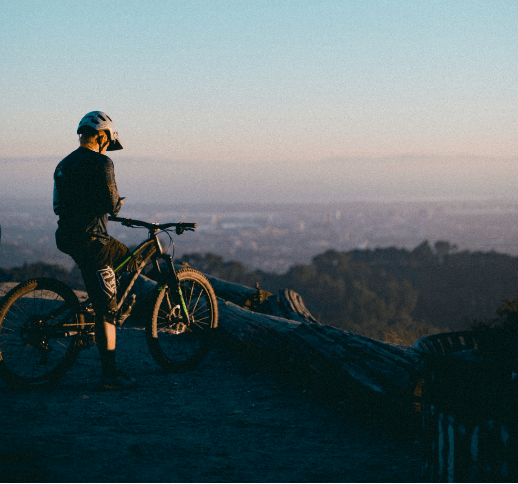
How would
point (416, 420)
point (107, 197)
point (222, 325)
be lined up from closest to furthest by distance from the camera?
point (416, 420)
point (107, 197)
point (222, 325)

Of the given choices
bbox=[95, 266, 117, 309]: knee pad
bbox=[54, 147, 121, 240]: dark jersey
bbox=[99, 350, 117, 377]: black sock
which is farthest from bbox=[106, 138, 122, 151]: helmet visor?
bbox=[99, 350, 117, 377]: black sock

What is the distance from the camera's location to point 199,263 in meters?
43.7

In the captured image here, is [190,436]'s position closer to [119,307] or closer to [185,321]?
[119,307]

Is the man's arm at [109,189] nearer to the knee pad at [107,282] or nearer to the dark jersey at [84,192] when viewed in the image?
the dark jersey at [84,192]

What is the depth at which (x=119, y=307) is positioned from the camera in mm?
4992

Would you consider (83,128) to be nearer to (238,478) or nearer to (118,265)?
(118,265)

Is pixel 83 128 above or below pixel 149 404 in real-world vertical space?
above

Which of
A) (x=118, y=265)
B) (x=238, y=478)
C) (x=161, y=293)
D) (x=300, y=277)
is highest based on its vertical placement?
(x=118, y=265)

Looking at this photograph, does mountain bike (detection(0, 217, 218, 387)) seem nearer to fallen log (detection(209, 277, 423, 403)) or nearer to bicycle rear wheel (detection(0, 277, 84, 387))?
bicycle rear wheel (detection(0, 277, 84, 387))

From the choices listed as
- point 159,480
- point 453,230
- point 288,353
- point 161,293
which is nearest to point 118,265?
point 161,293

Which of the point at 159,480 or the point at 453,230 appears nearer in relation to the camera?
the point at 159,480

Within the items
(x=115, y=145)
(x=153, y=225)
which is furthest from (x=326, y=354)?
(x=115, y=145)

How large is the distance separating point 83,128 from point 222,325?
3.34 metres

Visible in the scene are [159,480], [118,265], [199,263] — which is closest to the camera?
[159,480]
